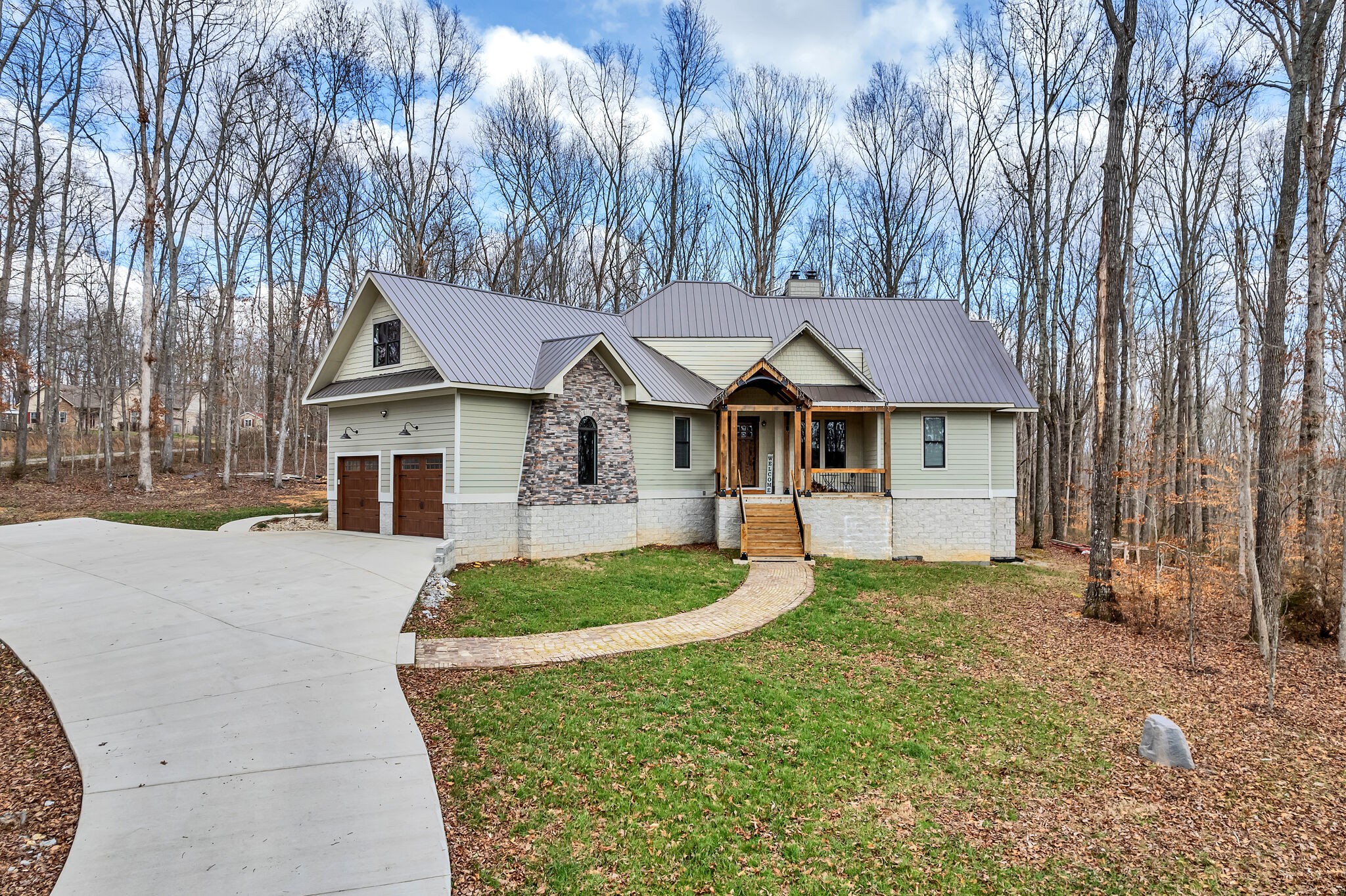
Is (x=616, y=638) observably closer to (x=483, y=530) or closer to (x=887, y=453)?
(x=483, y=530)

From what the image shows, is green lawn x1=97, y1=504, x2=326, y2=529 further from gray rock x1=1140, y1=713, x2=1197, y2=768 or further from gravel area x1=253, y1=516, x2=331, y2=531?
gray rock x1=1140, y1=713, x2=1197, y2=768

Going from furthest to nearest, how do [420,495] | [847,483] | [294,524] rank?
1. [847,483]
2. [294,524]
3. [420,495]

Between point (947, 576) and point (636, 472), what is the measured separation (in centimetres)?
779

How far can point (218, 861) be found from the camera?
3738 mm

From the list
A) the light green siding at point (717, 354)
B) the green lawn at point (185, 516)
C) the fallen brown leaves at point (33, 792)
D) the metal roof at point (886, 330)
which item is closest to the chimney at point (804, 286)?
the metal roof at point (886, 330)

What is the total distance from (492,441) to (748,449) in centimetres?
798

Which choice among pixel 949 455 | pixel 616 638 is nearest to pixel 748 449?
pixel 949 455

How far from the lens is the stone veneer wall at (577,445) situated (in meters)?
14.9

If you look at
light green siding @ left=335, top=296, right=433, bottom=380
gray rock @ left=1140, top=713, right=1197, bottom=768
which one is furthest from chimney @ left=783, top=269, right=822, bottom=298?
gray rock @ left=1140, top=713, right=1197, bottom=768

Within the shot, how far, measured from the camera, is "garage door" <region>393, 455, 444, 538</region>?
566 inches

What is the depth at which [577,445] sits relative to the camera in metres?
15.4

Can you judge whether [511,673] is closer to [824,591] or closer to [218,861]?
[218,861]

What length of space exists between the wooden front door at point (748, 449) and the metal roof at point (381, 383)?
8.92 meters

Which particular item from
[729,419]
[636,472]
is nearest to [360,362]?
[636,472]
